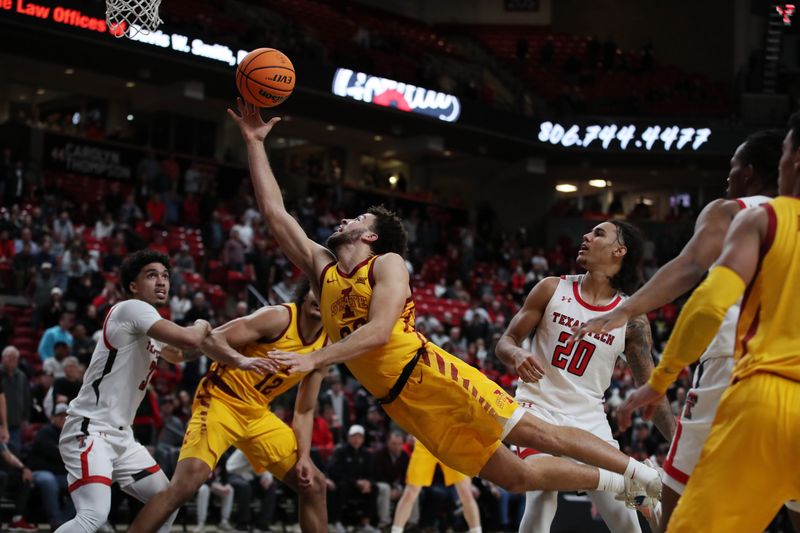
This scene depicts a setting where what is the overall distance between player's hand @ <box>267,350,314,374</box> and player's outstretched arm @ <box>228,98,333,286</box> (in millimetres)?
955

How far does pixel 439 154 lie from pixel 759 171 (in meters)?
29.7

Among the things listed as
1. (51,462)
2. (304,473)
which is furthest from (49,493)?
(304,473)

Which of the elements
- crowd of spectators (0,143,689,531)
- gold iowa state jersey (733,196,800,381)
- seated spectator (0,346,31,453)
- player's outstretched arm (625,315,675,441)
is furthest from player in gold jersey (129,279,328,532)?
seated spectator (0,346,31,453)

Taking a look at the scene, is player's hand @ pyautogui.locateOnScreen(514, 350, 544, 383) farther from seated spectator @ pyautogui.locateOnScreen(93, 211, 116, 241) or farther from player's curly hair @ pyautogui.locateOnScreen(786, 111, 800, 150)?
seated spectator @ pyautogui.locateOnScreen(93, 211, 116, 241)

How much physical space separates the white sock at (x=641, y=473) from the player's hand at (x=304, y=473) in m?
2.17

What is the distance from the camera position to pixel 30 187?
817 inches

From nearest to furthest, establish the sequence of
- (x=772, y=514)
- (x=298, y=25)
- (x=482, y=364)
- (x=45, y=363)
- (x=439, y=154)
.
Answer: (x=772, y=514) < (x=45, y=363) < (x=482, y=364) < (x=298, y=25) < (x=439, y=154)

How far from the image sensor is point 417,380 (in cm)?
564

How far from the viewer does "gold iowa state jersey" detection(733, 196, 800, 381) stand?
3771mm

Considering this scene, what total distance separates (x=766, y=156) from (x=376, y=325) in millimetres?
2101

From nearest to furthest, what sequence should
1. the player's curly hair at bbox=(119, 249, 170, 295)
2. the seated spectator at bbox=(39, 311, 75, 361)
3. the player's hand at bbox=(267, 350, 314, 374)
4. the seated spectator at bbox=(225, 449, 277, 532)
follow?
the player's hand at bbox=(267, 350, 314, 374) < the player's curly hair at bbox=(119, 249, 170, 295) < the seated spectator at bbox=(225, 449, 277, 532) < the seated spectator at bbox=(39, 311, 75, 361)

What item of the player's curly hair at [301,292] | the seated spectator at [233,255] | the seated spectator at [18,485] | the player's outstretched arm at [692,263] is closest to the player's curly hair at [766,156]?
the player's outstretched arm at [692,263]

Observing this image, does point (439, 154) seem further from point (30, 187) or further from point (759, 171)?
point (759, 171)

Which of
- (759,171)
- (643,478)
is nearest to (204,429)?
(643,478)
